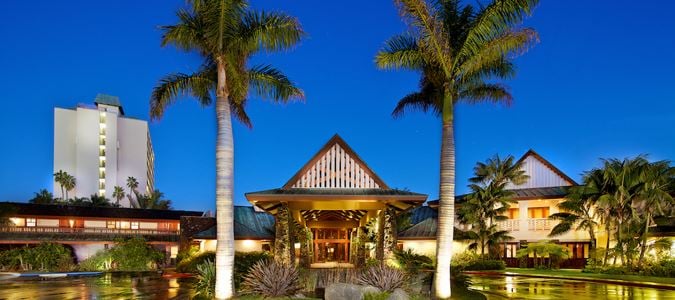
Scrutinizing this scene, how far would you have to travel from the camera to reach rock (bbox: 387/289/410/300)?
16406 mm

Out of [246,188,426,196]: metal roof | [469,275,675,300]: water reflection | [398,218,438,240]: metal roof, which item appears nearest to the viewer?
[469,275,675,300]: water reflection

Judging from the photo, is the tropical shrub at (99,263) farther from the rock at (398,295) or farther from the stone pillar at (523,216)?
the rock at (398,295)

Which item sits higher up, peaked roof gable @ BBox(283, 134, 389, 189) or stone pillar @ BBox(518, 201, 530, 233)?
peaked roof gable @ BBox(283, 134, 389, 189)

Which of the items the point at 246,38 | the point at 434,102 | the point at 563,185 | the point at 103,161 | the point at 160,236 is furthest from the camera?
the point at 103,161

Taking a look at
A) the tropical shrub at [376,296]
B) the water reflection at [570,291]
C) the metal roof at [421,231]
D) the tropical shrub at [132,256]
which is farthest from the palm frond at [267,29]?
the tropical shrub at [132,256]

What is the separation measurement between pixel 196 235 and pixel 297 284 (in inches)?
1067

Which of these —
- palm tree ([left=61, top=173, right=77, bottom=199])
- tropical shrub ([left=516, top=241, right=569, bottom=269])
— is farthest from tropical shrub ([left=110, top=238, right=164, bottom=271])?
palm tree ([left=61, top=173, right=77, bottom=199])

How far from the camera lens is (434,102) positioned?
21.6 metres

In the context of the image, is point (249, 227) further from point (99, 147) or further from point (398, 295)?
point (99, 147)

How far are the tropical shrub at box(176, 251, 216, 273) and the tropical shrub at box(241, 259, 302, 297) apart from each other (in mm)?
21256

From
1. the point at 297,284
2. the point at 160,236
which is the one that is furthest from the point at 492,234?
the point at 160,236

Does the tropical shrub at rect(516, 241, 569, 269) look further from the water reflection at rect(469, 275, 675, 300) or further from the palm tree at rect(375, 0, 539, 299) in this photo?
the palm tree at rect(375, 0, 539, 299)

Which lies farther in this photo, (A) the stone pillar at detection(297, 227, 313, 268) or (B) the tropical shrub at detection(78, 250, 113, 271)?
(B) the tropical shrub at detection(78, 250, 113, 271)

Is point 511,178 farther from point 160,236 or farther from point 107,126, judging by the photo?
point 107,126
